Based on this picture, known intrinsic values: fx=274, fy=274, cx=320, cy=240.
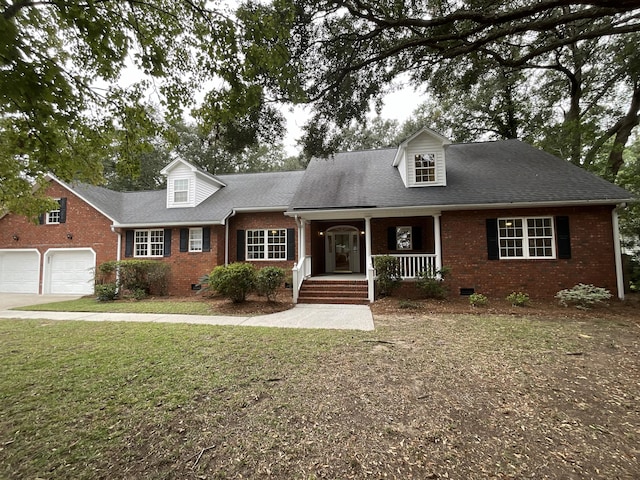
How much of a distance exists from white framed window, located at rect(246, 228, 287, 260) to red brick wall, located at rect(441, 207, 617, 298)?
6.47m

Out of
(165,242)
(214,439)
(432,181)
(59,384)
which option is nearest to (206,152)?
(165,242)

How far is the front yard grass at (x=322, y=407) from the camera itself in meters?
2.19

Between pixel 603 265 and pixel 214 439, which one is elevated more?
pixel 603 265

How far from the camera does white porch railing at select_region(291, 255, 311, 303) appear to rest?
9499mm

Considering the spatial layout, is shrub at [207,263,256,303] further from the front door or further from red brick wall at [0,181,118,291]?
red brick wall at [0,181,118,291]

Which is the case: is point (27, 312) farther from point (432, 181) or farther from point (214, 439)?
point (432, 181)

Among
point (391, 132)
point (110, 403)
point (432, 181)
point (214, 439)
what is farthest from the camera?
point (391, 132)

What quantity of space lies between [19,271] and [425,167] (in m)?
19.5

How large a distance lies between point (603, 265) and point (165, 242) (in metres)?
16.6

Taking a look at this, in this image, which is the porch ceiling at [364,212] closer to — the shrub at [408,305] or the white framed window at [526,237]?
the white framed window at [526,237]

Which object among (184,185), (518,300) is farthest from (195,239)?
(518,300)

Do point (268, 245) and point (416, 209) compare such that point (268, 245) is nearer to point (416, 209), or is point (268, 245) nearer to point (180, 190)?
point (180, 190)

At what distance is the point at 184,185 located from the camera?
13430 millimetres

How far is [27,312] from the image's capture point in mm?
8414
